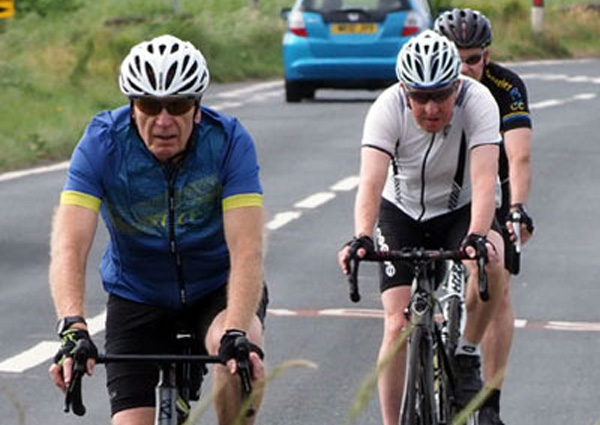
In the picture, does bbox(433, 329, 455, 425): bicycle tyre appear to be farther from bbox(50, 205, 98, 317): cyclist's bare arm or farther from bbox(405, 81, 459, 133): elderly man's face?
bbox(50, 205, 98, 317): cyclist's bare arm

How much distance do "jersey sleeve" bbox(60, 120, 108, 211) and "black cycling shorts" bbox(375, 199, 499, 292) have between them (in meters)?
2.31

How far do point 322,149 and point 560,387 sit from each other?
39.3ft

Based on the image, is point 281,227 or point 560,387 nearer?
point 560,387

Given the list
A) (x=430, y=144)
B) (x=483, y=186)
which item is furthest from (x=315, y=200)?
(x=483, y=186)

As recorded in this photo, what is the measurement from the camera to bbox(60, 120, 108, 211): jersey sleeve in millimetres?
6156

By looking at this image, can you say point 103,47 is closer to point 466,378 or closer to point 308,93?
point 308,93

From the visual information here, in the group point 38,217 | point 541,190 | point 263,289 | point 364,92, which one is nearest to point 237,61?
point 364,92

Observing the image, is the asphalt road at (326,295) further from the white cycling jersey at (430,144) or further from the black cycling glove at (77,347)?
the white cycling jersey at (430,144)

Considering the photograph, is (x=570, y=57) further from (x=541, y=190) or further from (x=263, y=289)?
(x=263, y=289)

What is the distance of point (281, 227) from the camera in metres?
16.3

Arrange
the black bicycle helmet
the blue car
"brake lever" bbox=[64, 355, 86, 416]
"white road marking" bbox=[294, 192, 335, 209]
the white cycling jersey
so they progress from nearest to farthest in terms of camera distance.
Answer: "brake lever" bbox=[64, 355, 86, 416]
the white cycling jersey
the black bicycle helmet
"white road marking" bbox=[294, 192, 335, 209]
the blue car

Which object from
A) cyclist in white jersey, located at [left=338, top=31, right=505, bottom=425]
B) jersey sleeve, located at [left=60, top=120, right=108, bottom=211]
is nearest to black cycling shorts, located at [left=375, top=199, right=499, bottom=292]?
cyclist in white jersey, located at [left=338, top=31, right=505, bottom=425]

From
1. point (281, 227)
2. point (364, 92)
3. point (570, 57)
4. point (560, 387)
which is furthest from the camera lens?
point (570, 57)

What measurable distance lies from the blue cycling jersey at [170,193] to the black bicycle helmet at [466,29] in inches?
107
